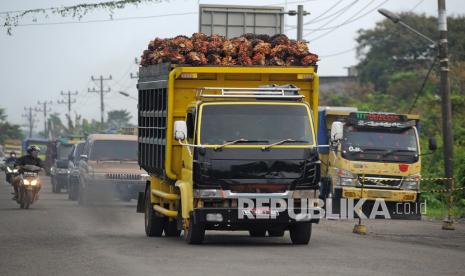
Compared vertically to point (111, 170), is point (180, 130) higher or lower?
higher

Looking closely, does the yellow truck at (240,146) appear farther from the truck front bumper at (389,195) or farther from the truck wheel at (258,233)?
the truck front bumper at (389,195)

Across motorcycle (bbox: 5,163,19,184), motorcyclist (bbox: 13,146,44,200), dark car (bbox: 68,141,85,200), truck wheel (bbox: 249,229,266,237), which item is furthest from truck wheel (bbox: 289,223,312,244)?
dark car (bbox: 68,141,85,200)

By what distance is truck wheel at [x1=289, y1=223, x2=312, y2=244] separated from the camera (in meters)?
18.1

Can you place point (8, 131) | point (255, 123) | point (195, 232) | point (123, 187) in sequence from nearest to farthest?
point (255, 123), point (195, 232), point (123, 187), point (8, 131)

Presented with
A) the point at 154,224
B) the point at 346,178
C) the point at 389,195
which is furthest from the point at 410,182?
the point at 154,224

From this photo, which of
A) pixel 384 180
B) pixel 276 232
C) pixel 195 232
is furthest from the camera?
pixel 384 180

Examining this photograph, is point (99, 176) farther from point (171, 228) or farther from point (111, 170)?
point (171, 228)

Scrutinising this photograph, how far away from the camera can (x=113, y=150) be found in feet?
117

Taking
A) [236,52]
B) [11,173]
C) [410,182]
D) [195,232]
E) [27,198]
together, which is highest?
[236,52]

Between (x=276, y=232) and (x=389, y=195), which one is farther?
(x=389, y=195)

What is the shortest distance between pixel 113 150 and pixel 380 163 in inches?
424

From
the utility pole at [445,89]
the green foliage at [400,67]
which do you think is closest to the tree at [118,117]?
the green foliage at [400,67]

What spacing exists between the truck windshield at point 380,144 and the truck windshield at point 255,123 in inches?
420

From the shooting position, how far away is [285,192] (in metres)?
17.2
